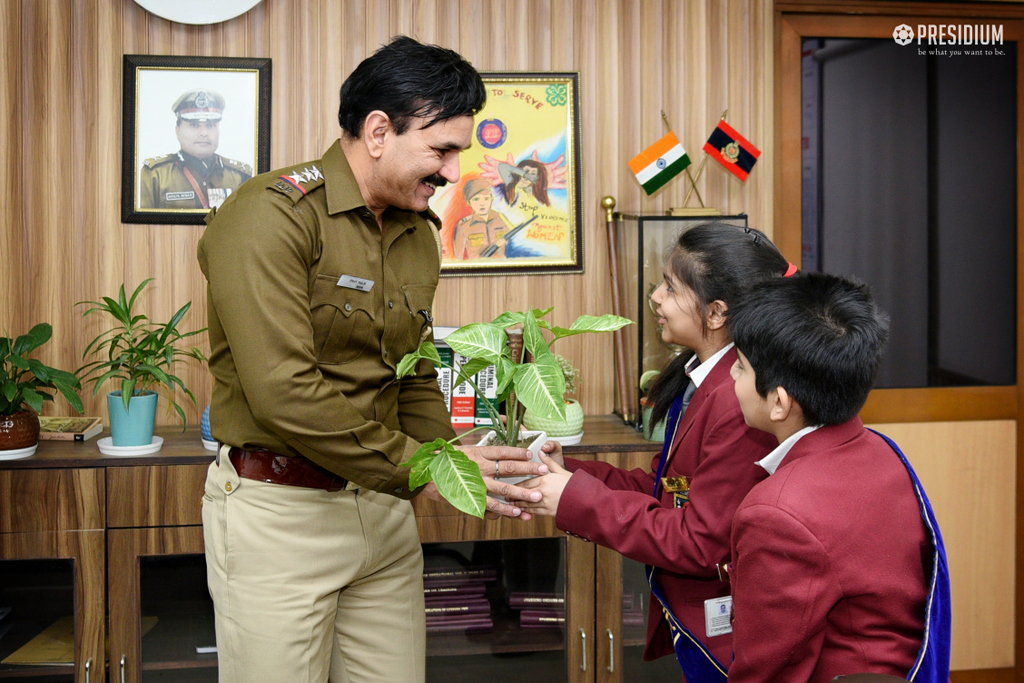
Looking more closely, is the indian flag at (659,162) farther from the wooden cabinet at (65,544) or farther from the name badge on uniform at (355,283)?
the wooden cabinet at (65,544)

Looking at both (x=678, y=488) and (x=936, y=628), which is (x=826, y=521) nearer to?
(x=936, y=628)

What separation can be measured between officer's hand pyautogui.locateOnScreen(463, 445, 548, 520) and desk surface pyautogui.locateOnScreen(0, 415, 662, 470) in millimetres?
763

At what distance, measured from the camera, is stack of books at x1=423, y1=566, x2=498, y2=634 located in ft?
8.03

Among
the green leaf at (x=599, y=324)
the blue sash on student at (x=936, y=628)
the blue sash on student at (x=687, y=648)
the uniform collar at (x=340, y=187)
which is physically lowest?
the blue sash on student at (x=687, y=648)

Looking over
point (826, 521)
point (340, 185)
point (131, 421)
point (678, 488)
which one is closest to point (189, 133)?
point (131, 421)

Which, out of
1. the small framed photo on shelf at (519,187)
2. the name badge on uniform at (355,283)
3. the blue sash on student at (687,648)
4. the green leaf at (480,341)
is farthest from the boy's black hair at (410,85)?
the small framed photo on shelf at (519,187)

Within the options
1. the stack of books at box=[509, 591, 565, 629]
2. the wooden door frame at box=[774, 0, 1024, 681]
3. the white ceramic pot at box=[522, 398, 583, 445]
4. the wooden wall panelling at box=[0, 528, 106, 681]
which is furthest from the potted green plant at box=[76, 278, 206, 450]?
the wooden door frame at box=[774, 0, 1024, 681]

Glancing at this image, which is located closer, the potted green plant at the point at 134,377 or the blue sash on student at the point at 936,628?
the blue sash on student at the point at 936,628

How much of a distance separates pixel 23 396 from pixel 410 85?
1.37 meters

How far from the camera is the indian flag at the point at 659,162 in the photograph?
8.54ft

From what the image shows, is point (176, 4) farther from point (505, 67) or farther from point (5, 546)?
point (5, 546)

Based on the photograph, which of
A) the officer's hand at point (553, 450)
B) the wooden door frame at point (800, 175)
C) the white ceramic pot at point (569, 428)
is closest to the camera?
the officer's hand at point (553, 450)

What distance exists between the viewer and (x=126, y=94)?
8.23 feet

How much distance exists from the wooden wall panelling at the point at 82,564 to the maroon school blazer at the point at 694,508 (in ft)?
4.44
